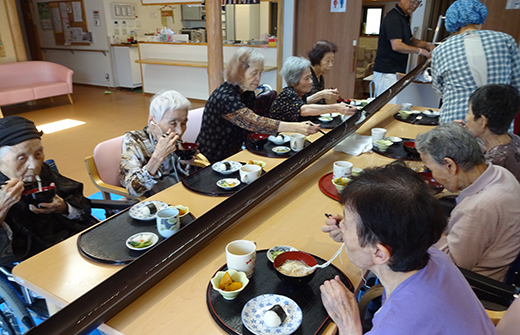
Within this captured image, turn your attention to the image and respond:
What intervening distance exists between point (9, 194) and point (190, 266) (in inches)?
29.2

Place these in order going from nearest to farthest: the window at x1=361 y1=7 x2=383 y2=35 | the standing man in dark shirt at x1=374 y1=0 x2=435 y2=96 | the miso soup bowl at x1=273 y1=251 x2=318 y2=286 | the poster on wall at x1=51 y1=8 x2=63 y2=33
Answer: the miso soup bowl at x1=273 y1=251 x2=318 y2=286 < the standing man in dark shirt at x1=374 y1=0 x2=435 y2=96 < the window at x1=361 y1=7 x2=383 y2=35 < the poster on wall at x1=51 y1=8 x2=63 y2=33

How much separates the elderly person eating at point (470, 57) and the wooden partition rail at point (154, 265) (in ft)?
4.39

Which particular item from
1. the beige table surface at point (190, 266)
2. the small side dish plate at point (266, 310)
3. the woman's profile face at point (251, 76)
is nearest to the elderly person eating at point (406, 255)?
the small side dish plate at point (266, 310)

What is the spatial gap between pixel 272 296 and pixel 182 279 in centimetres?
29

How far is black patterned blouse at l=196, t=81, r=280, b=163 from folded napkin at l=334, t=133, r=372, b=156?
1.40ft

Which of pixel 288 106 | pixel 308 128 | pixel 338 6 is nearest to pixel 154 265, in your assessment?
pixel 308 128

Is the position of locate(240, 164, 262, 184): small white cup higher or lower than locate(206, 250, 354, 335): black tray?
higher

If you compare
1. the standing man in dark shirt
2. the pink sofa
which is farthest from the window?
the pink sofa

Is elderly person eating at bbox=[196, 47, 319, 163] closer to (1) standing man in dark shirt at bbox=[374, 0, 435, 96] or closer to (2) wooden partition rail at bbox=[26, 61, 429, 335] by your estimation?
(2) wooden partition rail at bbox=[26, 61, 429, 335]

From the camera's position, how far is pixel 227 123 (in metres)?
2.42

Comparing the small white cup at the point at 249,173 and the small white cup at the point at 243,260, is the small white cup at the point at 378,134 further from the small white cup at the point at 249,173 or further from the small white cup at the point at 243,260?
the small white cup at the point at 243,260

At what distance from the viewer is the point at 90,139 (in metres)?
4.89

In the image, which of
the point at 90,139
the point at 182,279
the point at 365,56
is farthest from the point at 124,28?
the point at 182,279

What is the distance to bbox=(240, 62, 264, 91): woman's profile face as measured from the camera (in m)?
2.29
